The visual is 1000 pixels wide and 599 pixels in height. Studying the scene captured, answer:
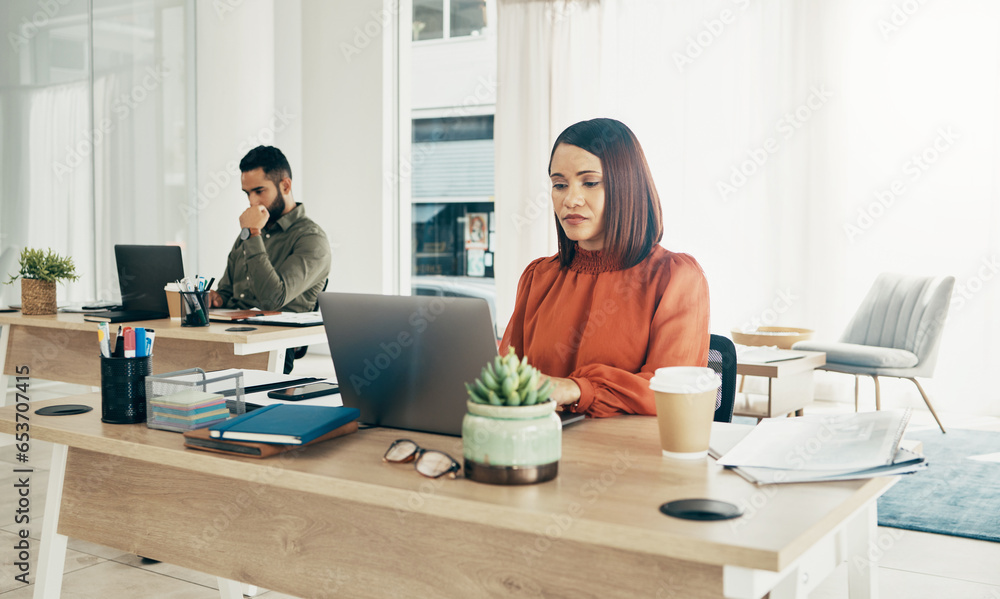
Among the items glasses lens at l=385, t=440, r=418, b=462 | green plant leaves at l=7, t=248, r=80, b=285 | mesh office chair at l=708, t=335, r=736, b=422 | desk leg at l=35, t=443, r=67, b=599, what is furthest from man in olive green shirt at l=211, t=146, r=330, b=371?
glasses lens at l=385, t=440, r=418, b=462

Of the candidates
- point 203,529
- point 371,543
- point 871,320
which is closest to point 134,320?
point 203,529

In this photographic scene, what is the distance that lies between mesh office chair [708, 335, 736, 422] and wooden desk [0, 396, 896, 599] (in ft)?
1.12

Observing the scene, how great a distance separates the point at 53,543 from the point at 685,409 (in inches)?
49.0

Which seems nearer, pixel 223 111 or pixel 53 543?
pixel 53 543

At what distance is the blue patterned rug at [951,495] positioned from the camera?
2969 millimetres

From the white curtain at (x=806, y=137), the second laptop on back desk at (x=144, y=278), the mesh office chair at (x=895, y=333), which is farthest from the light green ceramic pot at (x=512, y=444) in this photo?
the white curtain at (x=806, y=137)

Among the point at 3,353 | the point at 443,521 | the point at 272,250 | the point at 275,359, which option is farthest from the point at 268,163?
the point at 443,521

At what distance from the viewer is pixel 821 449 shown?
3.97 ft

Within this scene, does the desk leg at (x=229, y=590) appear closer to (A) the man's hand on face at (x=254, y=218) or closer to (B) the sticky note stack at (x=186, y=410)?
(B) the sticky note stack at (x=186, y=410)

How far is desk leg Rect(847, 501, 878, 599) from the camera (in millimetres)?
1304

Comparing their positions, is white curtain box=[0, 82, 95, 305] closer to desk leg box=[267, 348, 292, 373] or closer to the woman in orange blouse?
desk leg box=[267, 348, 292, 373]

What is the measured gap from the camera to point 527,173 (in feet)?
20.3

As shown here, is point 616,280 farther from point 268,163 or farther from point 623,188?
point 268,163

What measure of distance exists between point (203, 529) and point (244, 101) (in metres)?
5.12
